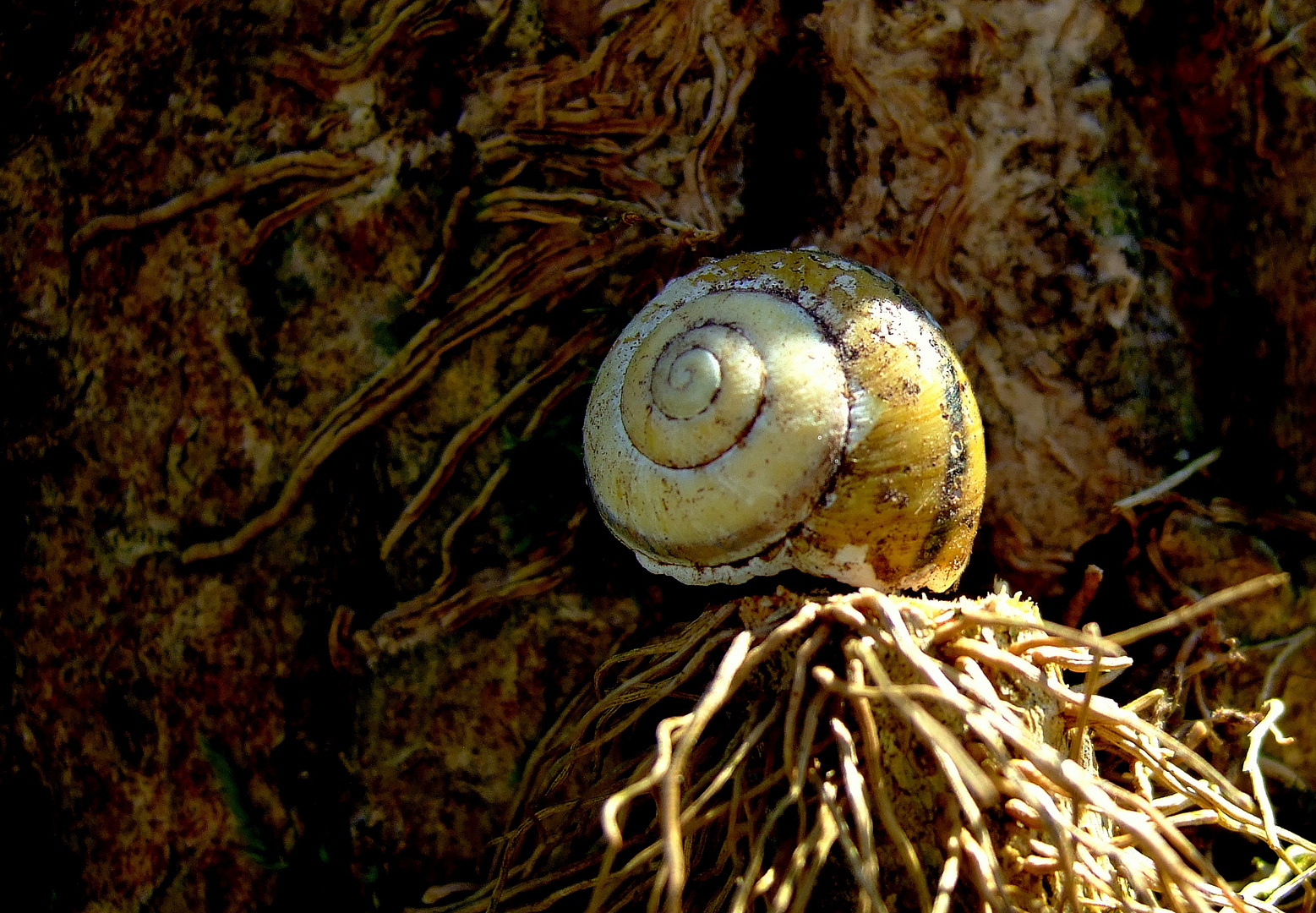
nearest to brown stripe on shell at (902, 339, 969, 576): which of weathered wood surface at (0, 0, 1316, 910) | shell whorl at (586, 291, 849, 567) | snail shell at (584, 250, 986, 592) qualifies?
snail shell at (584, 250, 986, 592)

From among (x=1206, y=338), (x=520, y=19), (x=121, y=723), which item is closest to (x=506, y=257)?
(x=520, y=19)

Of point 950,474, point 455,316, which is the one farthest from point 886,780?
point 455,316

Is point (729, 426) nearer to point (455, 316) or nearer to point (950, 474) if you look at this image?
point (950, 474)

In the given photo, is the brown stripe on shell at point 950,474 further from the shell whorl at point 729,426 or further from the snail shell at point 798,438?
the shell whorl at point 729,426

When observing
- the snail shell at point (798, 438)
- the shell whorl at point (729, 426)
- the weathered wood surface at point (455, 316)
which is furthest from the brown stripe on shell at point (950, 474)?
the weathered wood surface at point (455, 316)

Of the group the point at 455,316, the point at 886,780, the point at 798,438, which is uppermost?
the point at 455,316
